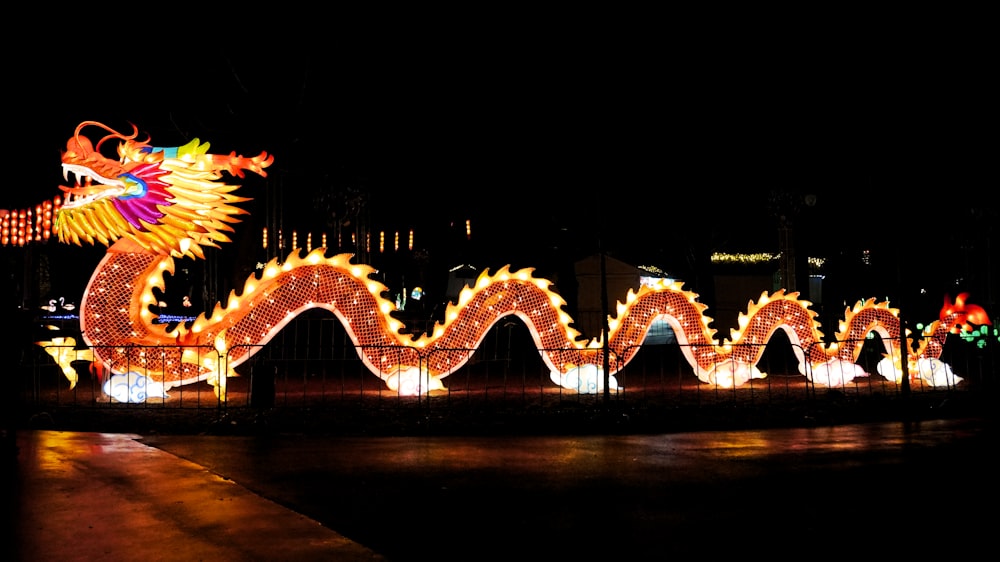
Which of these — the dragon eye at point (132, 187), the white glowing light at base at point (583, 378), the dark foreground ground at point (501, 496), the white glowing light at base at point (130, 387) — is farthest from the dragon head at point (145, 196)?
the white glowing light at base at point (583, 378)

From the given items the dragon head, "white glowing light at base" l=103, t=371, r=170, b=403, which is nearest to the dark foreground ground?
"white glowing light at base" l=103, t=371, r=170, b=403

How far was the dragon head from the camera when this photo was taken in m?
13.9

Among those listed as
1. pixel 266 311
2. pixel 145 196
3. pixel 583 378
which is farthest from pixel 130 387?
pixel 583 378

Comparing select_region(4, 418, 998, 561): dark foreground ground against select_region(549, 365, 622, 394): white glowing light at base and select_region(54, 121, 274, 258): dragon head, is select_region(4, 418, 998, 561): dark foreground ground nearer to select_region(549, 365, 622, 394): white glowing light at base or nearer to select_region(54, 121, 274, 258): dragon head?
select_region(54, 121, 274, 258): dragon head

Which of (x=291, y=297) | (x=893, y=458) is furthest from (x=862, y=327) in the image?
(x=291, y=297)

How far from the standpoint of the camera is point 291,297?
1495 cm

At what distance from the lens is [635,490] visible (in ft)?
26.4

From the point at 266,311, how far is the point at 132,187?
2.56 metres

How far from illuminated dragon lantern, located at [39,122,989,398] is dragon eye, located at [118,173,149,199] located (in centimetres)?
1

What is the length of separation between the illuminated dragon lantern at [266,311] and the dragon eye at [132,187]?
0.05ft

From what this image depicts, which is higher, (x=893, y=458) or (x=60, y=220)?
(x=60, y=220)

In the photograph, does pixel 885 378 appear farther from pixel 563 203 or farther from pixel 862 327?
pixel 563 203

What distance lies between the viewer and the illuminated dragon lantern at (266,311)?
1404cm

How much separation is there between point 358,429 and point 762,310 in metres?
7.95
